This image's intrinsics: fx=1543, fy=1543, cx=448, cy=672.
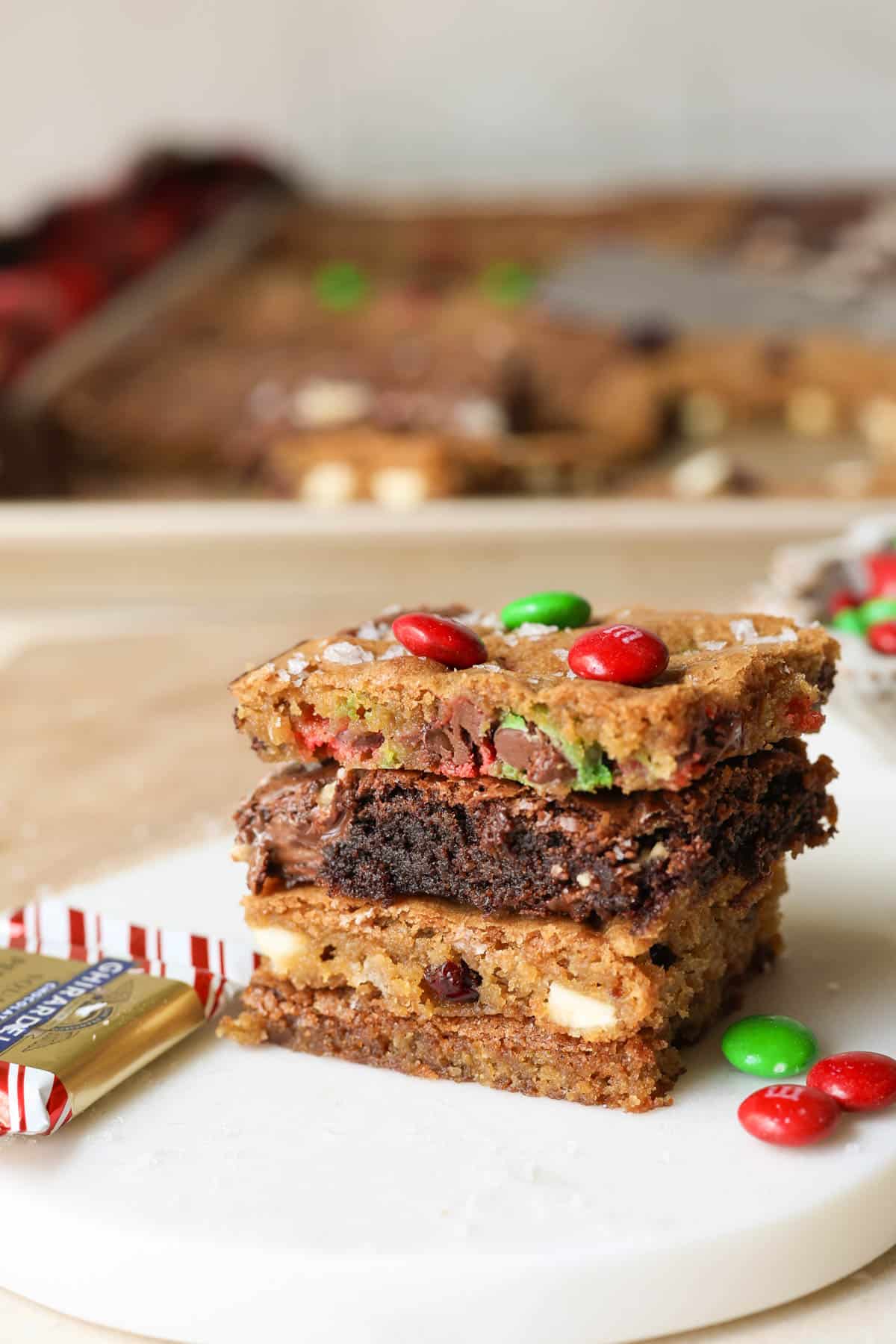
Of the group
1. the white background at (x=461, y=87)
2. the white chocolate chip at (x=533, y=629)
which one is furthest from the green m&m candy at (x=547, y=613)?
the white background at (x=461, y=87)

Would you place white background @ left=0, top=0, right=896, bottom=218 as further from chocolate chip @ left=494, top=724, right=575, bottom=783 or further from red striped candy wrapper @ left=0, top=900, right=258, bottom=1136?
chocolate chip @ left=494, top=724, right=575, bottom=783

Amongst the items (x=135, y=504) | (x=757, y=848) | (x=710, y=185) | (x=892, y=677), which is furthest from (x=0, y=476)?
(x=757, y=848)

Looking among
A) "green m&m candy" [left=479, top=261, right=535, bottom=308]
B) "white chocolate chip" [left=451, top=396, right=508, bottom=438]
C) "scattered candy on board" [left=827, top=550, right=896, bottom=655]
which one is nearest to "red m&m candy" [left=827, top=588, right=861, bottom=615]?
"scattered candy on board" [left=827, top=550, right=896, bottom=655]

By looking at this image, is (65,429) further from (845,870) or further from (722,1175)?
(722,1175)

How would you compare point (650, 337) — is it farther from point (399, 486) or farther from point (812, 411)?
point (399, 486)

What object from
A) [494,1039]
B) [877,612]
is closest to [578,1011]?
[494,1039]
